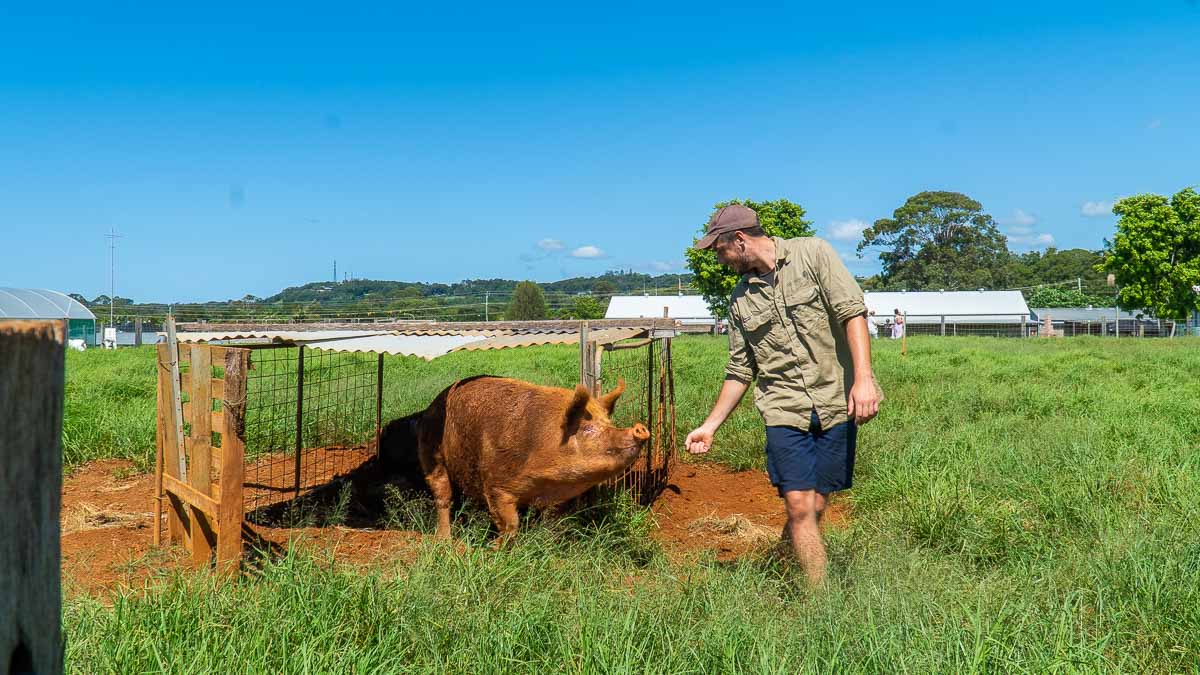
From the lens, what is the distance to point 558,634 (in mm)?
3158

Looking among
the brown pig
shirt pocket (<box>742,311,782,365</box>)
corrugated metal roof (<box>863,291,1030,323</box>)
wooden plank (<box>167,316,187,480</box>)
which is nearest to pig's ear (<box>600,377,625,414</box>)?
the brown pig

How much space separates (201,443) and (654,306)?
6000 cm

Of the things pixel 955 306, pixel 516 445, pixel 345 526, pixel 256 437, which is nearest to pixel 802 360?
pixel 516 445

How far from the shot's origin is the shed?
38.1m

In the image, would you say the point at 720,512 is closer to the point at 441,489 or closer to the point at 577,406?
the point at 441,489

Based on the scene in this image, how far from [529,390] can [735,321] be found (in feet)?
5.24

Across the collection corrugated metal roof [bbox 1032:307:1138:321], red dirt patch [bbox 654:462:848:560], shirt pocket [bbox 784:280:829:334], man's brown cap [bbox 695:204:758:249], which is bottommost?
red dirt patch [bbox 654:462:848:560]

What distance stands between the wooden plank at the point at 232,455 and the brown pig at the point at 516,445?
4.71 ft

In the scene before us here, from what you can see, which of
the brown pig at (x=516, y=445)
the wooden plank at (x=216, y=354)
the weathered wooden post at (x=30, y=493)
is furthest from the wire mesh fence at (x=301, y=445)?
the weathered wooden post at (x=30, y=493)

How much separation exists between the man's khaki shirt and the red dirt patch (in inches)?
61.6

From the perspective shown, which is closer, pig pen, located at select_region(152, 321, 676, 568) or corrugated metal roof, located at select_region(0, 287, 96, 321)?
pig pen, located at select_region(152, 321, 676, 568)

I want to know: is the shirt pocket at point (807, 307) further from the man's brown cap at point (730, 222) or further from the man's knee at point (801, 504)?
the man's knee at point (801, 504)

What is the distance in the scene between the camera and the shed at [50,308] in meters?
38.1

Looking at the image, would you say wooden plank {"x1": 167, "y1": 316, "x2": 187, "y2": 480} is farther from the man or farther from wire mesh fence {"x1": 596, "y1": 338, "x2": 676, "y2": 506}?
the man
